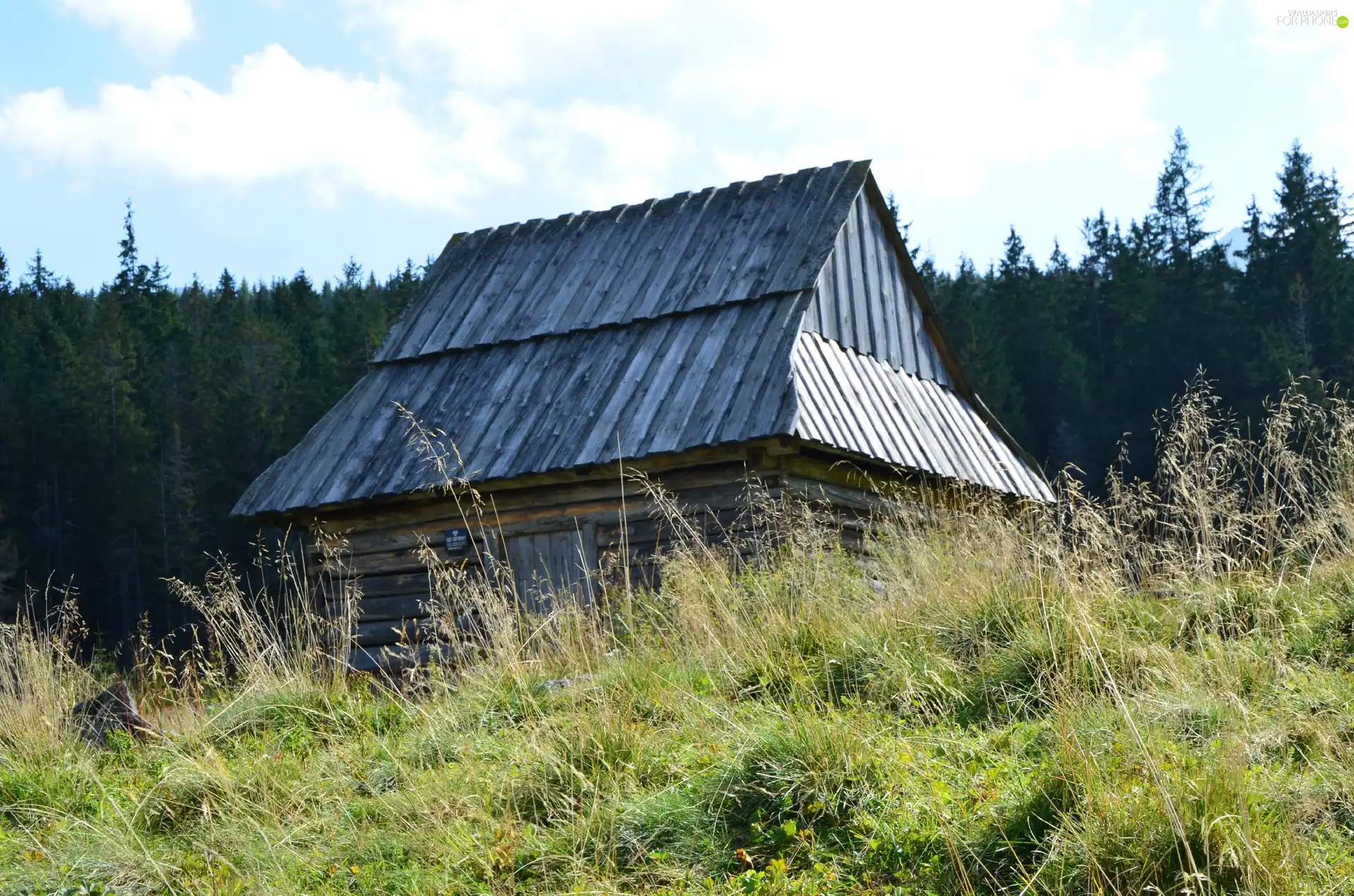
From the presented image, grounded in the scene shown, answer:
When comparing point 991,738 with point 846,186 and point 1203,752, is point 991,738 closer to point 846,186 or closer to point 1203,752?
point 1203,752

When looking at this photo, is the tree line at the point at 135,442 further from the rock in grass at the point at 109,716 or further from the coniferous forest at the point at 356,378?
the rock in grass at the point at 109,716

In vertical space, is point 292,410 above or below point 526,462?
above

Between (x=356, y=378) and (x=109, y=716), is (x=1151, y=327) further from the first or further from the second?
(x=109, y=716)

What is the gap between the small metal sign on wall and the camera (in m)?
12.3

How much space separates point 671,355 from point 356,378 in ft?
112

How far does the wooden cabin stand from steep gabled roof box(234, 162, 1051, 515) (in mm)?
28

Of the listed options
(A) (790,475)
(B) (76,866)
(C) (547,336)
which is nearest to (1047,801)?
(B) (76,866)

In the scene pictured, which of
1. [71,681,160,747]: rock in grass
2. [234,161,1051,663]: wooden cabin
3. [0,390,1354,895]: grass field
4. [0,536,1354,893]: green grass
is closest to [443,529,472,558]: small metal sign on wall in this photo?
[234,161,1051,663]: wooden cabin

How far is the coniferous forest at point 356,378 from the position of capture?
40.1m

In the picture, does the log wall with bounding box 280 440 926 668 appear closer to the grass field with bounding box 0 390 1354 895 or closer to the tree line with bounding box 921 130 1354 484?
the grass field with bounding box 0 390 1354 895

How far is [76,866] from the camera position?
189 inches

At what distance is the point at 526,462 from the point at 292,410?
3454 centimetres

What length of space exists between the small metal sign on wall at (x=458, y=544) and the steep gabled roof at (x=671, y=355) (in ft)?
2.03

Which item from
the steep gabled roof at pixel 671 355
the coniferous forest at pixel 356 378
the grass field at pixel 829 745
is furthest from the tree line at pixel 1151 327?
the grass field at pixel 829 745
